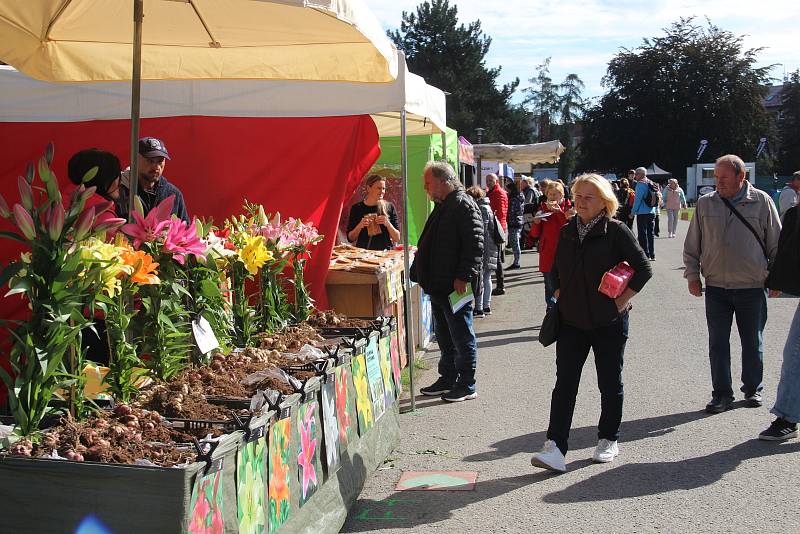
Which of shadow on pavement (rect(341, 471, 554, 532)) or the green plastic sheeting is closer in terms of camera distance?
shadow on pavement (rect(341, 471, 554, 532))

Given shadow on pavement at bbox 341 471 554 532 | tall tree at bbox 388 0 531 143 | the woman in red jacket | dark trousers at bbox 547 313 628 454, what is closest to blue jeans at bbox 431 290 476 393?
dark trousers at bbox 547 313 628 454

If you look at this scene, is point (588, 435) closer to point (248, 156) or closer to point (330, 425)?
point (330, 425)

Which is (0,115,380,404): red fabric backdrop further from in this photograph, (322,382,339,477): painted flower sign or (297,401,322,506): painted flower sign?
(297,401,322,506): painted flower sign

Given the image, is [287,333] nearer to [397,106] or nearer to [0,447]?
[397,106]

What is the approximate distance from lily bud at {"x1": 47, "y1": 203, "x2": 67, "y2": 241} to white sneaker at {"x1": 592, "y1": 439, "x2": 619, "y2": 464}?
3694mm

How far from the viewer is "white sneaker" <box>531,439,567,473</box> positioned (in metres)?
5.43

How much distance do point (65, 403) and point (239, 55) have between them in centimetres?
345

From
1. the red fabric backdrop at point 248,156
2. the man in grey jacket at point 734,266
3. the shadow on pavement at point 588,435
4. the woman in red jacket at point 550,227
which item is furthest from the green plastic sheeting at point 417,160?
the shadow on pavement at point 588,435

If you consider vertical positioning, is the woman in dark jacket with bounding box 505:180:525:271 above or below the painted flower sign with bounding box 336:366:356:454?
above

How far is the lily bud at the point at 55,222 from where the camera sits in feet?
10.4

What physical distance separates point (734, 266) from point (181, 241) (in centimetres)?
434

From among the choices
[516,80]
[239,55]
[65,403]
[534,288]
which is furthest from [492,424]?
[516,80]

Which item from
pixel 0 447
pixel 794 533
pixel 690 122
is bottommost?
pixel 794 533

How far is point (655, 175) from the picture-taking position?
65.9 meters
